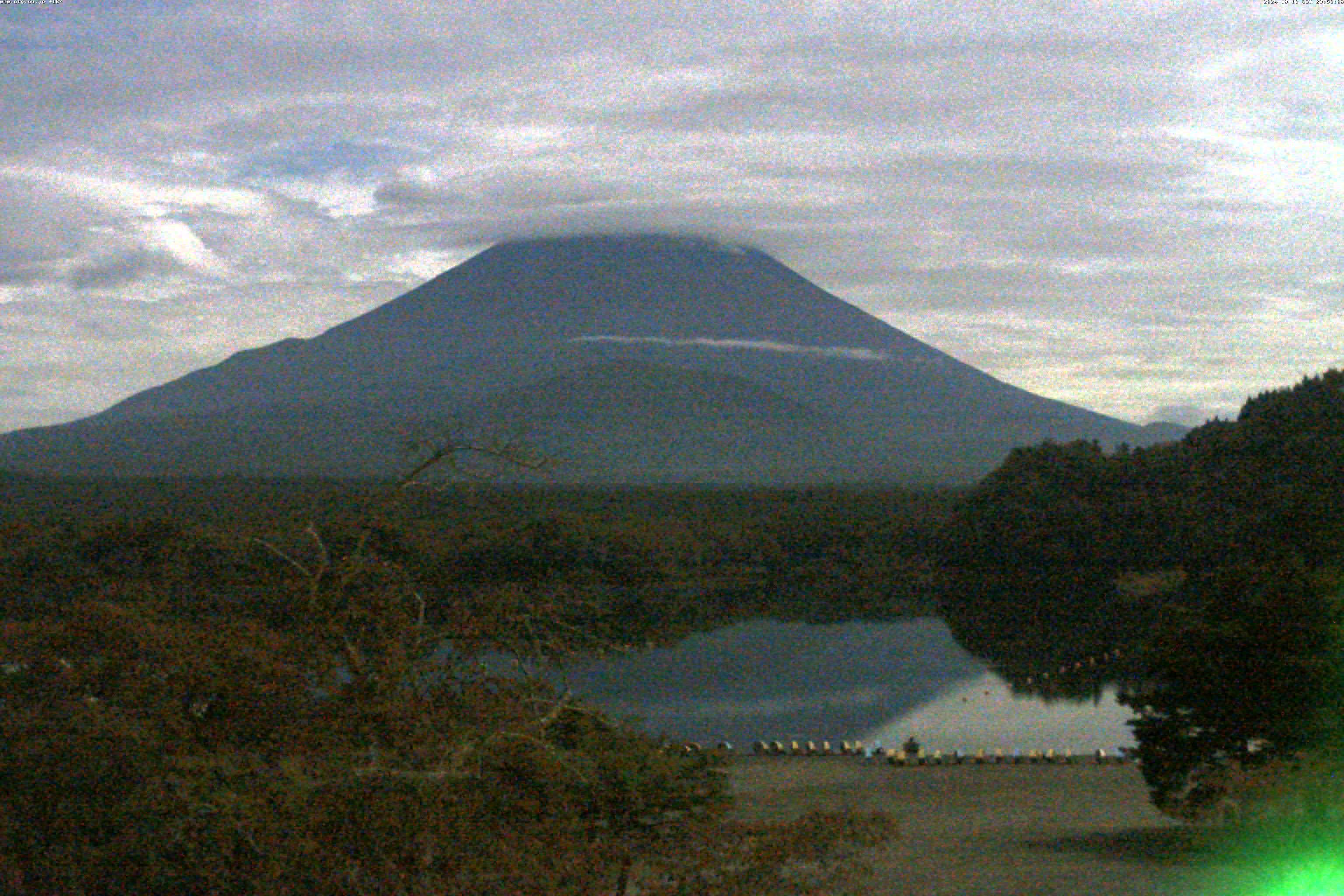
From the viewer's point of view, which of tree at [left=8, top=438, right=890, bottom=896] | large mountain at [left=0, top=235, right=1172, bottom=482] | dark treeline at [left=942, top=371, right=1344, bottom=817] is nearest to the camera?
tree at [left=8, top=438, right=890, bottom=896]

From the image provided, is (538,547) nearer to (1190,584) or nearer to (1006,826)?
(1190,584)

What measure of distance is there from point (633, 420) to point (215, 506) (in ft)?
268

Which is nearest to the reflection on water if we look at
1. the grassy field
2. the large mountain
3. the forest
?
the grassy field

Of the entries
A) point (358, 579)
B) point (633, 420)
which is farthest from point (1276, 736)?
point (633, 420)

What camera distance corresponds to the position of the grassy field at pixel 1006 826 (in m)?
10.8

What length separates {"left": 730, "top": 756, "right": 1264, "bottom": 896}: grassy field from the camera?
1084 centimetres

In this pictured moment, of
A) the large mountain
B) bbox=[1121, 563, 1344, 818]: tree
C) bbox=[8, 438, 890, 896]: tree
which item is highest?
the large mountain

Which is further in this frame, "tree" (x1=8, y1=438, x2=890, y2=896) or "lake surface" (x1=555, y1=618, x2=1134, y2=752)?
"lake surface" (x1=555, y1=618, x2=1134, y2=752)

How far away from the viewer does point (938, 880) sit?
36.7ft

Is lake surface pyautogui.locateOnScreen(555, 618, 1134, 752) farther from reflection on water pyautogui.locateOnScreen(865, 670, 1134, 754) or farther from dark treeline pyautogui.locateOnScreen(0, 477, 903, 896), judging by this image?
dark treeline pyautogui.locateOnScreen(0, 477, 903, 896)

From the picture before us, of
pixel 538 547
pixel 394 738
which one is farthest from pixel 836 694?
pixel 394 738

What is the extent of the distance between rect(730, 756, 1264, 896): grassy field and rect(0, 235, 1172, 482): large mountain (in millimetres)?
93644

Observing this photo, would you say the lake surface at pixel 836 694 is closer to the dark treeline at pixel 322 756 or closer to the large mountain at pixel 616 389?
the dark treeline at pixel 322 756

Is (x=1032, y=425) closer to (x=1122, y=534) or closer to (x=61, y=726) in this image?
(x=1122, y=534)
